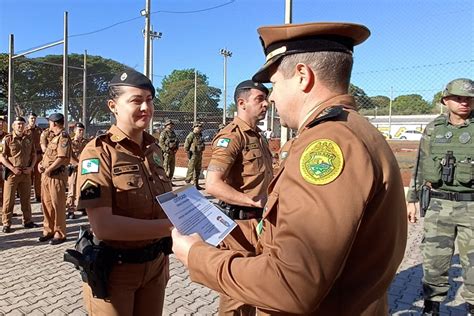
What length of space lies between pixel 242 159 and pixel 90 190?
1.47 metres

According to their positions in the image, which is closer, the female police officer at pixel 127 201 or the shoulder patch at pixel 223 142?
the female police officer at pixel 127 201

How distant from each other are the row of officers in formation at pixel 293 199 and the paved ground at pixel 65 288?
2.21 ft

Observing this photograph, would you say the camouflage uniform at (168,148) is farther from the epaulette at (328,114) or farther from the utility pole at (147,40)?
the epaulette at (328,114)

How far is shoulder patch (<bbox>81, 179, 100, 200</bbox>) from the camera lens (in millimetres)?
1990

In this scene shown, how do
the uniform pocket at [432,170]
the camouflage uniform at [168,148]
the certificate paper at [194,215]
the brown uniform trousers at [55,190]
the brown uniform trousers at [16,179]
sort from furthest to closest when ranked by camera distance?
the camouflage uniform at [168,148], the brown uniform trousers at [16,179], the brown uniform trousers at [55,190], the uniform pocket at [432,170], the certificate paper at [194,215]

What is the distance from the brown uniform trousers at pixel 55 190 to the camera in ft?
20.4

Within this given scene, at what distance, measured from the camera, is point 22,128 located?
23.7 ft

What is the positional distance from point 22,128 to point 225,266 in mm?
7265

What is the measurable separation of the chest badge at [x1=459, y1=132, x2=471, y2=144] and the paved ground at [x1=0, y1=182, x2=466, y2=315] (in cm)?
169

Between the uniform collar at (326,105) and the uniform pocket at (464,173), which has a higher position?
the uniform collar at (326,105)

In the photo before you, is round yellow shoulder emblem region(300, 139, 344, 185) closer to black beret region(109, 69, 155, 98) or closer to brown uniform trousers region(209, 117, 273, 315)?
black beret region(109, 69, 155, 98)

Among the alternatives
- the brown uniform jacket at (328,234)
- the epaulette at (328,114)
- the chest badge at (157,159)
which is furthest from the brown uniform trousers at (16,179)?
the epaulette at (328,114)

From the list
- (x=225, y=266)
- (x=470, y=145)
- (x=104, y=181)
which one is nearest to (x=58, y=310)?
(x=104, y=181)

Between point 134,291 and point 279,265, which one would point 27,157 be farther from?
point 279,265
